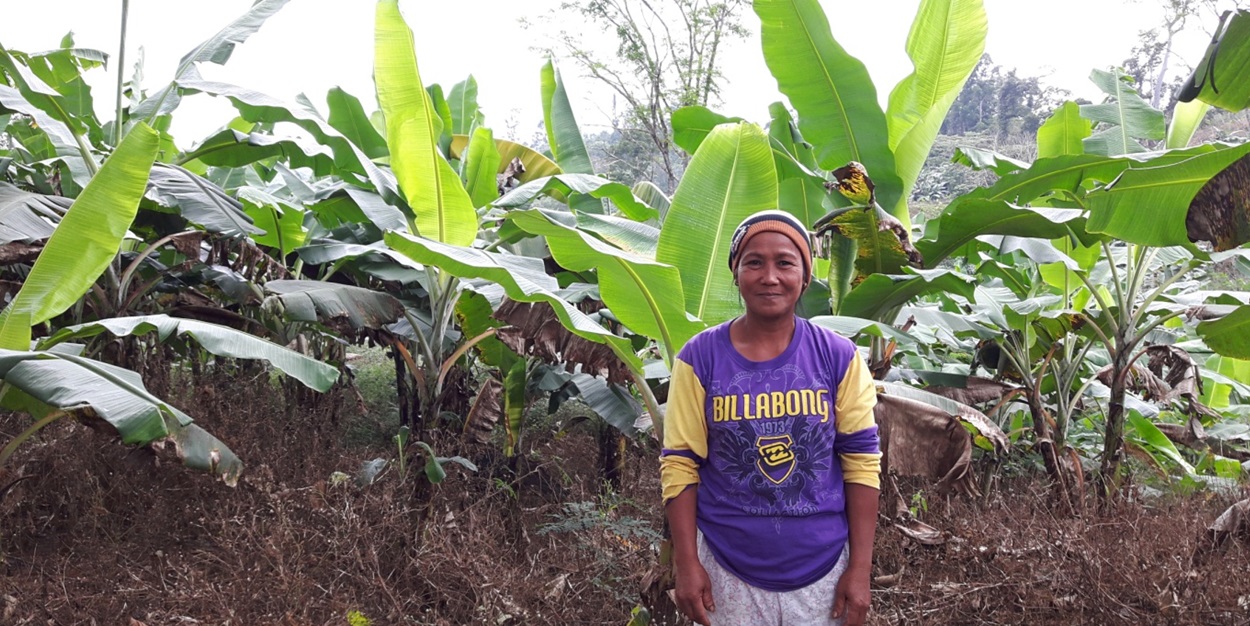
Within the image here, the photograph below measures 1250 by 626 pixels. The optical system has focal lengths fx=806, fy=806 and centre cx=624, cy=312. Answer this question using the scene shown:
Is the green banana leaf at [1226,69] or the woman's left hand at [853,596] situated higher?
the green banana leaf at [1226,69]

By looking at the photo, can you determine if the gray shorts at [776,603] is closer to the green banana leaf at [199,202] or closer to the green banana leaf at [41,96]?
the green banana leaf at [199,202]

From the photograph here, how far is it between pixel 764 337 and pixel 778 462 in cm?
29

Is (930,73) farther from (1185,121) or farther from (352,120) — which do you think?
(352,120)

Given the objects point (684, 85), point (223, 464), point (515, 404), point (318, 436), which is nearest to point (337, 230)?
point (318, 436)

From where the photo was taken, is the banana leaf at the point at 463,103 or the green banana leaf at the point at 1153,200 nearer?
the green banana leaf at the point at 1153,200

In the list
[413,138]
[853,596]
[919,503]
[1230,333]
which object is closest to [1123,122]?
[1230,333]

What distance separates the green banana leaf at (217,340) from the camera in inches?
113

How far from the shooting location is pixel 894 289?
131 inches

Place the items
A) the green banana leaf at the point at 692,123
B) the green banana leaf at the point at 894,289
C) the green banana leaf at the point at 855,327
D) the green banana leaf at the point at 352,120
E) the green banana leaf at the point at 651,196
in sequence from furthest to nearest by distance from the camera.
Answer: the green banana leaf at the point at 352,120 → the green banana leaf at the point at 651,196 → the green banana leaf at the point at 692,123 → the green banana leaf at the point at 894,289 → the green banana leaf at the point at 855,327

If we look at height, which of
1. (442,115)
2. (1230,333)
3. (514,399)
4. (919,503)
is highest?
(442,115)

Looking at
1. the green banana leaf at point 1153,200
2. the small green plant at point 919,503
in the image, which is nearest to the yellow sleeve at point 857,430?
the green banana leaf at point 1153,200

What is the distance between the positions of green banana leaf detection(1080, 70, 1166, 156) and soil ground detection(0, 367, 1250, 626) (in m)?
1.96

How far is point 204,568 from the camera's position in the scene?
12.2 feet

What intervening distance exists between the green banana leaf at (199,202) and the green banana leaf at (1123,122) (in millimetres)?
4506
